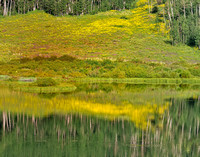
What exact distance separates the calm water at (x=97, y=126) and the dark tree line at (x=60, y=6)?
93.3 m

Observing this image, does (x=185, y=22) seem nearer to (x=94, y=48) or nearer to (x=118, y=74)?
(x=94, y=48)

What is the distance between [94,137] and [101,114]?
20.0 feet

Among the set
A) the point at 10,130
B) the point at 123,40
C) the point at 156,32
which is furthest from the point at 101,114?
the point at 156,32

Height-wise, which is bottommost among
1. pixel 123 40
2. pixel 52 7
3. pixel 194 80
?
pixel 194 80

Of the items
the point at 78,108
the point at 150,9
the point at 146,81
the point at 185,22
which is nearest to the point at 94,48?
the point at 146,81

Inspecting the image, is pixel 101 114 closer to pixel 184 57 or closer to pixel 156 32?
pixel 184 57

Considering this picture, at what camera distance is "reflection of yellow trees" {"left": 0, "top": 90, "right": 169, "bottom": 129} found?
24172mm

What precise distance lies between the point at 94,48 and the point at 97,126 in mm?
56378

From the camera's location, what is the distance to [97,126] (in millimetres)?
20719

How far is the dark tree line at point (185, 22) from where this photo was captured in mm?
84562

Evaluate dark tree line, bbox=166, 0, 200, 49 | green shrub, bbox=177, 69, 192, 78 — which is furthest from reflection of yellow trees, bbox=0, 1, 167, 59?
green shrub, bbox=177, 69, 192, 78

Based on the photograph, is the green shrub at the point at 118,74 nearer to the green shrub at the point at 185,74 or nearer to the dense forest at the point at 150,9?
the green shrub at the point at 185,74

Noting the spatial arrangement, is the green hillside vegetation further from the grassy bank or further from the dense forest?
the dense forest

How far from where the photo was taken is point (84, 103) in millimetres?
28969
